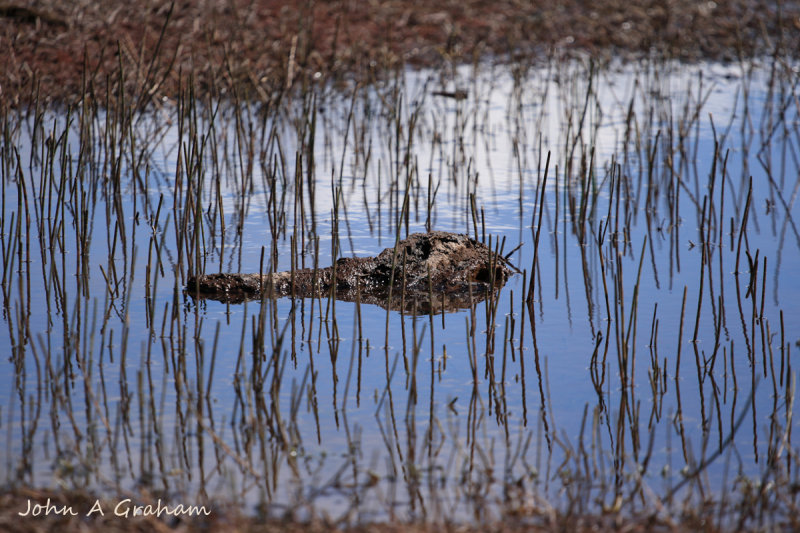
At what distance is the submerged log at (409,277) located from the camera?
10.1 feet

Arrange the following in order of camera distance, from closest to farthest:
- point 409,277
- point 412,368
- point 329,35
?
point 412,368 < point 409,277 < point 329,35

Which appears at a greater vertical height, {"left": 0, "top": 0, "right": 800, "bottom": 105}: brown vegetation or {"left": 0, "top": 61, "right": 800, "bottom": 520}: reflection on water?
{"left": 0, "top": 0, "right": 800, "bottom": 105}: brown vegetation

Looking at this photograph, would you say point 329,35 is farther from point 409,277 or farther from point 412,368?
point 412,368

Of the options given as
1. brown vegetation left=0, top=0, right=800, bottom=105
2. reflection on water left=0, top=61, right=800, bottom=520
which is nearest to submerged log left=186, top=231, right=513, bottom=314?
reflection on water left=0, top=61, right=800, bottom=520

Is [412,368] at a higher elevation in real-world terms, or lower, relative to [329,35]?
lower

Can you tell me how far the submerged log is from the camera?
309 cm

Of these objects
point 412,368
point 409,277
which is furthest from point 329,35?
point 412,368

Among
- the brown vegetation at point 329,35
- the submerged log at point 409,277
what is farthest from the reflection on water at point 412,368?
the brown vegetation at point 329,35

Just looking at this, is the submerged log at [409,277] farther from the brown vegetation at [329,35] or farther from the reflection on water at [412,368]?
the brown vegetation at [329,35]

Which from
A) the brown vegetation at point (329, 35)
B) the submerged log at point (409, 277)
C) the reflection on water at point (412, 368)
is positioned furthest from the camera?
the brown vegetation at point (329, 35)

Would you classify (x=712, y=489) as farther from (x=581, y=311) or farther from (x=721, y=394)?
(x=581, y=311)

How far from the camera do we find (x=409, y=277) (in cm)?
326

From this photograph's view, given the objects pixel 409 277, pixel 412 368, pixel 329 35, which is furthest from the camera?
pixel 329 35

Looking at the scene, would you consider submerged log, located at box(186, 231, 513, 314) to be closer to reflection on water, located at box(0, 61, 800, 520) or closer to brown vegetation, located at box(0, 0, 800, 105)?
reflection on water, located at box(0, 61, 800, 520)
